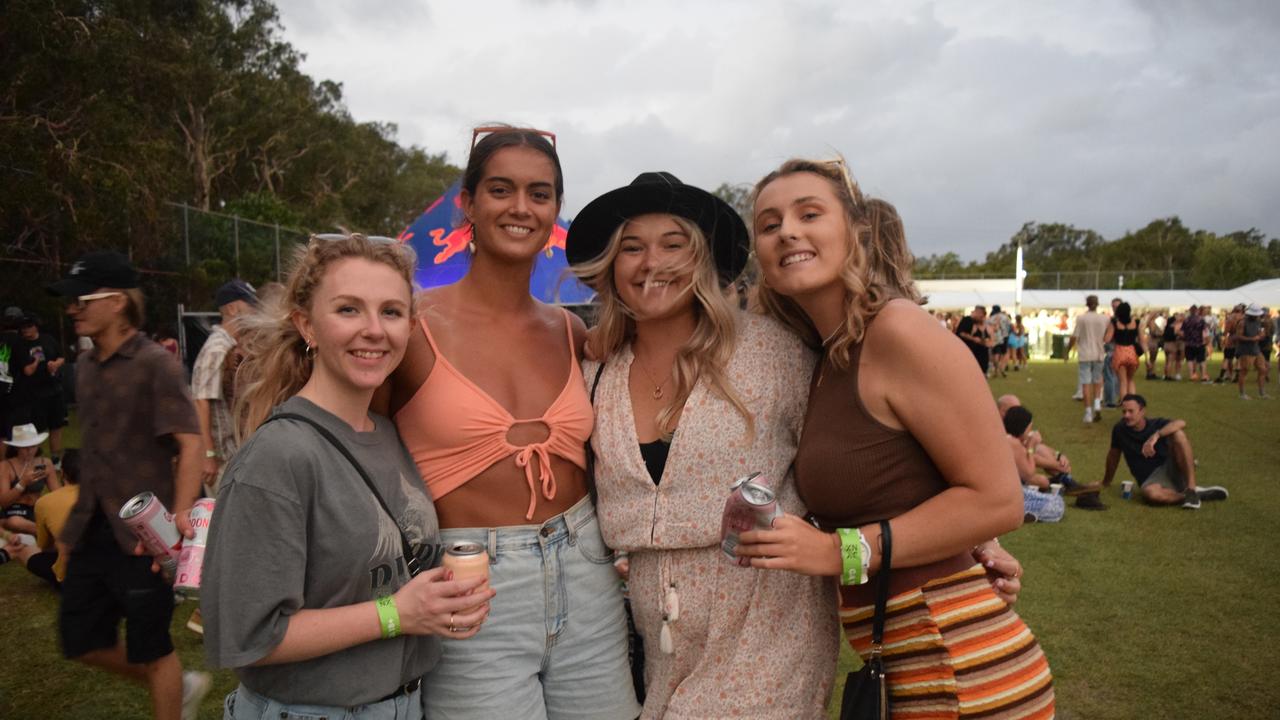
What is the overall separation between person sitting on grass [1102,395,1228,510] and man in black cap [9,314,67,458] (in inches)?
477

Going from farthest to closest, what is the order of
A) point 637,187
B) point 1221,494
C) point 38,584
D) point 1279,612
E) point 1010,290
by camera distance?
point 1010,290
point 1221,494
point 38,584
point 1279,612
point 637,187

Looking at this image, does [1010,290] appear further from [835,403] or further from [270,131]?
[835,403]

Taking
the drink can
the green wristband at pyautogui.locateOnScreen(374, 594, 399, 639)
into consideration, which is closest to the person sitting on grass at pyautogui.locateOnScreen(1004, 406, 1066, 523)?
the drink can

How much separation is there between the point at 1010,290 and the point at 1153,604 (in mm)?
41691

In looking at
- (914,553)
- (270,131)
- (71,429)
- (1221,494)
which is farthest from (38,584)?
(270,131)

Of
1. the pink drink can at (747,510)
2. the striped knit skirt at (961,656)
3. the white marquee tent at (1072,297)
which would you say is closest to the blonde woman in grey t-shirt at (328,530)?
the pink drink can at (747,510)

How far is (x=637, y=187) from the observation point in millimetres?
2541

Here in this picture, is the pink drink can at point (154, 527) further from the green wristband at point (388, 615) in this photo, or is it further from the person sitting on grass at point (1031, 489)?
the person sitting on grass at point (1031, 489)

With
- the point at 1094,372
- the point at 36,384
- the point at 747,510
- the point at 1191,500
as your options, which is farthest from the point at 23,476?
the point at 1094,372

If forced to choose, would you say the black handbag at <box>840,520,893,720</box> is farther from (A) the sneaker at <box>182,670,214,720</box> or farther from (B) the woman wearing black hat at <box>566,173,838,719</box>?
(A) the sneaker at <box>182,670,214,720</box>

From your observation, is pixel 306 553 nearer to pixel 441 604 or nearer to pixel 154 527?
pixel 441 604

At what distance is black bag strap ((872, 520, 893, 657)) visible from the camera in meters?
2.08

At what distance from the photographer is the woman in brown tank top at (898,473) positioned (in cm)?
205

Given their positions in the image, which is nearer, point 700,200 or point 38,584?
point 700,200
